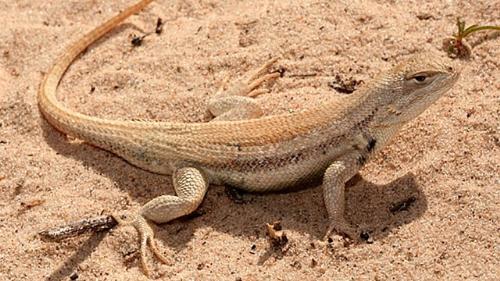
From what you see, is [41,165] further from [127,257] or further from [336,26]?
[336,26]

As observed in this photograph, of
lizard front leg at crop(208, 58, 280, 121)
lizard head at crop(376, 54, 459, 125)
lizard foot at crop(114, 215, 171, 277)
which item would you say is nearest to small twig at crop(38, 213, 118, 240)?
lizard foot at crop(114, 215, 171, 277)

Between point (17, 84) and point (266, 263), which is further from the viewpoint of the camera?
point (17, 84)

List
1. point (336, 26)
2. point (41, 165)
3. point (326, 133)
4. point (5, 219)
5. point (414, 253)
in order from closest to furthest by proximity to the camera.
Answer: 1. point (414, 253)
2. point (326, 133)
3. point (5, 219)
4. point (41, 165)
5. point (336, 26)

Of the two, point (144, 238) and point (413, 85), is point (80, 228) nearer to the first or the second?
point (144, 238)

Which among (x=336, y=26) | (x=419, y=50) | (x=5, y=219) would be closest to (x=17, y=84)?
(x=5, y=219)

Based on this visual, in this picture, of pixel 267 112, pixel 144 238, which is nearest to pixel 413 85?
pixel 267 112
